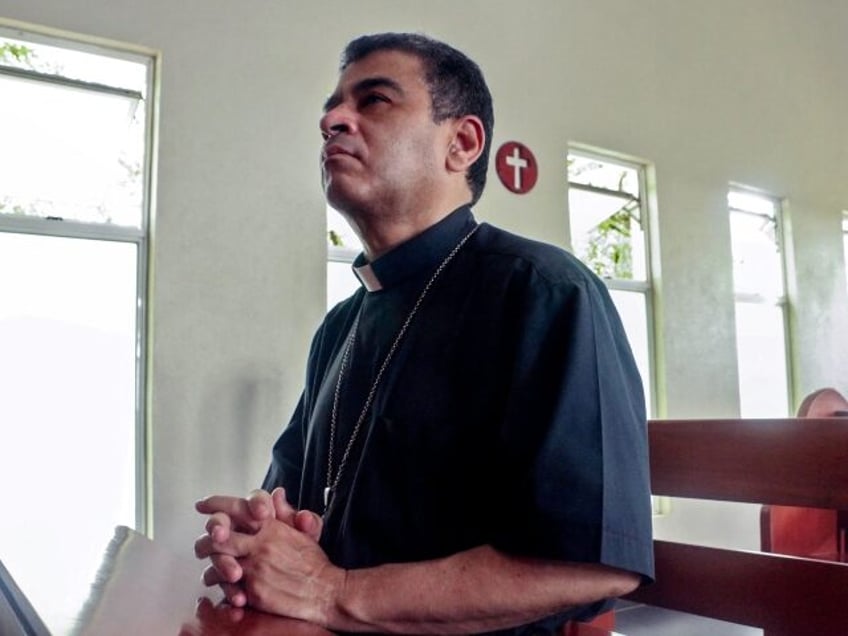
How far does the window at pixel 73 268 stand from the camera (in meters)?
3.02

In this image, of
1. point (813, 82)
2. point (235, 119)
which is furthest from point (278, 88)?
point (813, 82)

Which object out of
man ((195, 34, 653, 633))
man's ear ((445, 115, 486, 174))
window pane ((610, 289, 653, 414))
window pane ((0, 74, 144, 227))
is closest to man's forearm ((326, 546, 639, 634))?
man ((195, 34, 653, 633))

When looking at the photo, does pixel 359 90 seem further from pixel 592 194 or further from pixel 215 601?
pixel 592 194

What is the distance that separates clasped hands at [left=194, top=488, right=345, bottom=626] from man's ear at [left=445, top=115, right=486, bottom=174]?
0.66 metres

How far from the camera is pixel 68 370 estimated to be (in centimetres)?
315

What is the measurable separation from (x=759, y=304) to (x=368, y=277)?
533cm

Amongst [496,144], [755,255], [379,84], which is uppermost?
[496,144]

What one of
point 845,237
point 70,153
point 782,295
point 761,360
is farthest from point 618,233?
point 70,153

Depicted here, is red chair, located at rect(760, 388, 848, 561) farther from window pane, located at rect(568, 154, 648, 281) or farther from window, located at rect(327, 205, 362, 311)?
window pane, located at rect(568, 154, 648, 281)

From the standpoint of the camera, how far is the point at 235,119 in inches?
135

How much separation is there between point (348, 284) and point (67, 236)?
4.17ft

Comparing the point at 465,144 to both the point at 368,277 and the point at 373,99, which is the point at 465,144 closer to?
the point at 373,99

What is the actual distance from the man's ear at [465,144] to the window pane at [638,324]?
152 inches

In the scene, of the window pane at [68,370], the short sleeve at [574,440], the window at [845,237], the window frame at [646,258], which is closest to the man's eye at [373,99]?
the short sleeve at [574,440]
